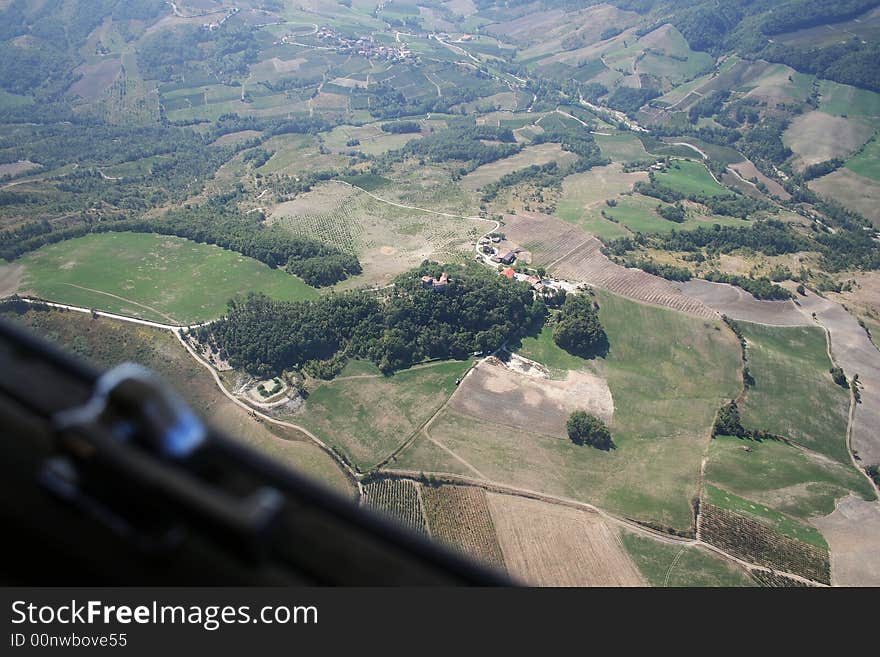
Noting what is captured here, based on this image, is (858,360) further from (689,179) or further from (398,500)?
(689,179)

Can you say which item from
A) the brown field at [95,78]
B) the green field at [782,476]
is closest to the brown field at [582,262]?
the green field at [782,476]

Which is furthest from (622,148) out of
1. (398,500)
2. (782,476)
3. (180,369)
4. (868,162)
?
(398,500)

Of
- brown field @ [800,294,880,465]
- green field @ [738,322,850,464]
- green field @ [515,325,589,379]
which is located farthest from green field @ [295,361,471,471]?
brown field @ [800,294,880,465]

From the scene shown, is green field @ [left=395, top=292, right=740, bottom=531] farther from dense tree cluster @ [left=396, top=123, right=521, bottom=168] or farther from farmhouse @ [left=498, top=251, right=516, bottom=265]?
dense tree cluster @ [left=396, top=123, right=521, bottom=168]

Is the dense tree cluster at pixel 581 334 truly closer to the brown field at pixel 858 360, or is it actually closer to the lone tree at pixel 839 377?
the lone tree at pixel 839 377

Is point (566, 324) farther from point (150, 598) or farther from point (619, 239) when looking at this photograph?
point (150, 598)
